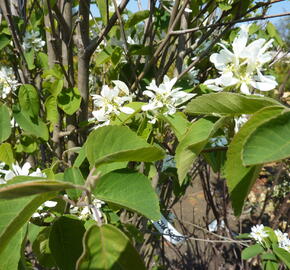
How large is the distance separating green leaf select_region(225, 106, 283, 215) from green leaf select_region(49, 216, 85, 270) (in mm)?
272

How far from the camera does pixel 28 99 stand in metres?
1.18

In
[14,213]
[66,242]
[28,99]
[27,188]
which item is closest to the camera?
[27,188]

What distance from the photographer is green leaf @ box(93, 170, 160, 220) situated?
52 centimetres

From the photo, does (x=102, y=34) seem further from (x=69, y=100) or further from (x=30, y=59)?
(x=30, y=59)

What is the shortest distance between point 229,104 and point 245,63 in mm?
210

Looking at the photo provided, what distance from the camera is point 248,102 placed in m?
0.52

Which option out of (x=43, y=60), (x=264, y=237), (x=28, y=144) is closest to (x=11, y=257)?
(x=28, y=144)

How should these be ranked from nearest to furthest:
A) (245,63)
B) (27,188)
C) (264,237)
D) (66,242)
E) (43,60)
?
(27,188), (66,242), (245,63), (43,60), (264,237)

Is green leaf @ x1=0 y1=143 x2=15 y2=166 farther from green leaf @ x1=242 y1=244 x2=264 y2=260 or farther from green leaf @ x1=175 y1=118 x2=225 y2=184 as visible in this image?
green leaf @ x1=242 y1=244 x2=264 y2=260

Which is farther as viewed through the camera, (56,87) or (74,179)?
(56,87)

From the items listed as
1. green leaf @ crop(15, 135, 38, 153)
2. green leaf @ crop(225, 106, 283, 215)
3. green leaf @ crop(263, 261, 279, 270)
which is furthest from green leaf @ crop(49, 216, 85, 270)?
green leaf @ crop(263, 261, 279, 270)

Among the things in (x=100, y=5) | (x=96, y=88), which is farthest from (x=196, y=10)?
(x=96, y=88)

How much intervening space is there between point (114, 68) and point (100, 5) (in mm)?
209

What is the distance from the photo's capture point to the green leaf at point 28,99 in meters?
1.17
